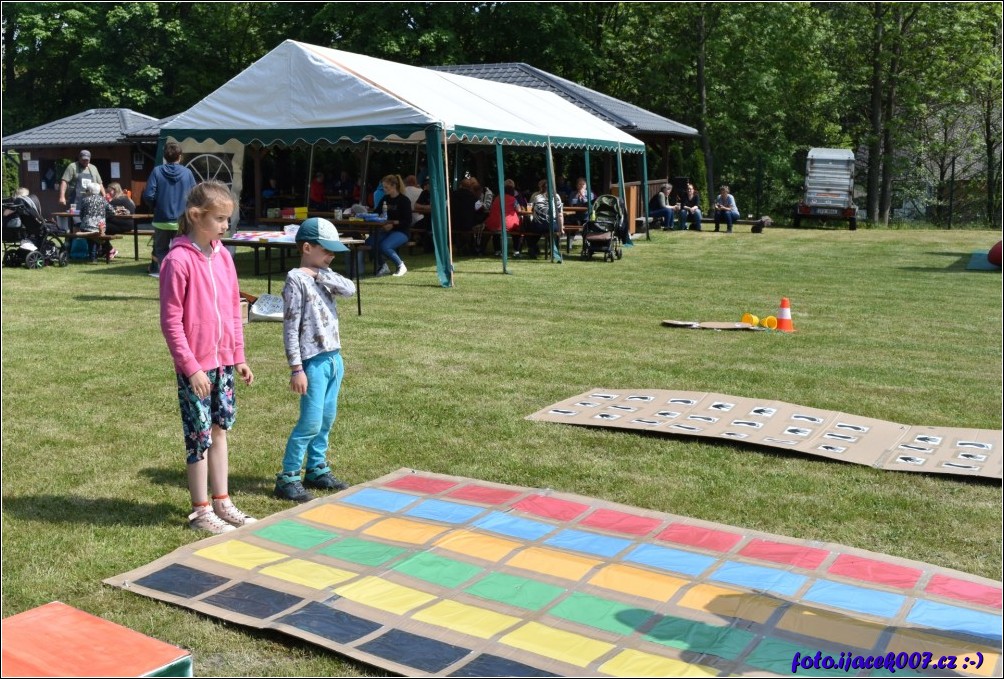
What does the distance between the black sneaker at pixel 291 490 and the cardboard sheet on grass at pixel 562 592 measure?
17 centimetres

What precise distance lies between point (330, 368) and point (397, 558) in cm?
126

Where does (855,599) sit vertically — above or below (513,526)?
below

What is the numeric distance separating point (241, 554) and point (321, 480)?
43.6 inches

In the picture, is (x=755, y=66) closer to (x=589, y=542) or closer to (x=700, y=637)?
(x=589, y=542)

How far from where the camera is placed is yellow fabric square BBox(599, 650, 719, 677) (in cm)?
358

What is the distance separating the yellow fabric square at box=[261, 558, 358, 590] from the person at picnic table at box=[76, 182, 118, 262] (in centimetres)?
1471

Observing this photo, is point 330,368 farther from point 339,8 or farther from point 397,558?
point 339,8

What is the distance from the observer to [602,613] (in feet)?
13.5

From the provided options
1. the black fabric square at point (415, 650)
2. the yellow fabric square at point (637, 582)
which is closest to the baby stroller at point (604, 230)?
the yellow fabric square at point (637, 582)

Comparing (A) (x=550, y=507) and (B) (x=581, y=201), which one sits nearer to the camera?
(A) (x=550, y=507)

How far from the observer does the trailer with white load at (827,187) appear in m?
34.0

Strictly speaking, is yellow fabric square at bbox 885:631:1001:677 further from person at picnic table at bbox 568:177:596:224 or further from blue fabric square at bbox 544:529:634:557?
person at picnic table at bbox 568:177:596:224

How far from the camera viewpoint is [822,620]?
13.3 ft

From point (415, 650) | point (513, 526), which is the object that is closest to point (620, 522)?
point (513, 526)
